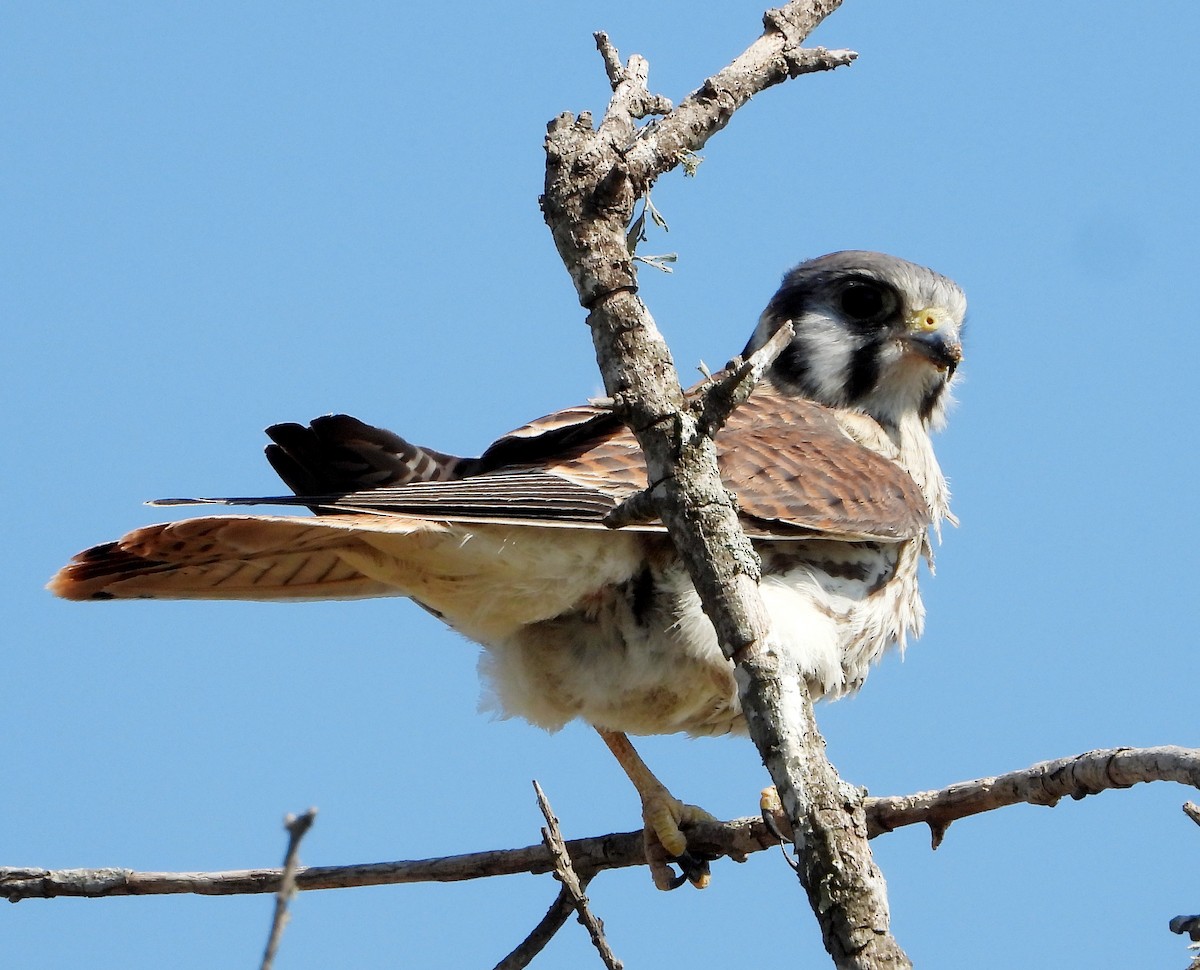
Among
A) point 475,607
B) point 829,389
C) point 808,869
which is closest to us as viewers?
point 808,869

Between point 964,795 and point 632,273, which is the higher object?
point 632,273

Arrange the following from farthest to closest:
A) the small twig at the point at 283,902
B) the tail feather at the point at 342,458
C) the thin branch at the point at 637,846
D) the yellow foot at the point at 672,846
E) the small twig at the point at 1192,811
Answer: the yellow foot at the point at 672,846
the tail feather at the point at 342,458
the thin branch at the point at 637,846
the small twig at the point at 1192,811
the small twig at the point at 283,902

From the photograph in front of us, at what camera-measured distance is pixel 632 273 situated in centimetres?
204

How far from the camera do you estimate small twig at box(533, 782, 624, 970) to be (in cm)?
207

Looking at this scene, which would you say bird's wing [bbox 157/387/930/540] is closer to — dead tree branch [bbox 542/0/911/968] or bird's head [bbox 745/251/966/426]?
bird's head [bbox 745/251/966/426]

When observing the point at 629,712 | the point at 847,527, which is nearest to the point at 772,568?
the point at 847,527

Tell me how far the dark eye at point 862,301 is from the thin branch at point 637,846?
159 cm

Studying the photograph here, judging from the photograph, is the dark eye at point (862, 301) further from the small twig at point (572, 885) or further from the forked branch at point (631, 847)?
the small twig at point (572, 885)

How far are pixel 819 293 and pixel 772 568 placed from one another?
1177 mm

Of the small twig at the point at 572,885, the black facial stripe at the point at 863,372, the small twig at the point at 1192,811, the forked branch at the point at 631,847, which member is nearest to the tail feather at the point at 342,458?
the forked branch at the point at 631,847

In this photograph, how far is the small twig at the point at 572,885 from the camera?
6.79ft

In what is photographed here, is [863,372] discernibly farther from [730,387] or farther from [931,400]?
[730,387]

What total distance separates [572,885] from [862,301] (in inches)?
95.4

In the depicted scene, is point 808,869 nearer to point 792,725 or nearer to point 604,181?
point 792,725
